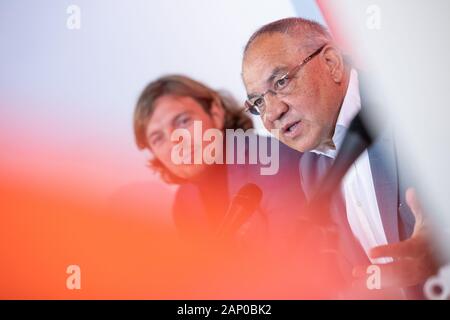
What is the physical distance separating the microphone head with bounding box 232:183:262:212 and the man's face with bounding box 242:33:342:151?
275 millimetres


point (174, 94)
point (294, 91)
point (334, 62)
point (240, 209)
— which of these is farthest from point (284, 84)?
point (240, 209)

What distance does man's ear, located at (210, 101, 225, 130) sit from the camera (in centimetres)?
251

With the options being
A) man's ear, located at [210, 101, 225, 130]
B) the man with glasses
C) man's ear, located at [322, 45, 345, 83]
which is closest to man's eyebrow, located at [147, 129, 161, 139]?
man's ear, located at [210, 101, 225, 130]

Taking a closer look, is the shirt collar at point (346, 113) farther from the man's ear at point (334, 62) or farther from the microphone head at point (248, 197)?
the microphone head at point (248, 197)

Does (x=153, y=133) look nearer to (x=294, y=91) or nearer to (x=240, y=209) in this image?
(x=240, y=209)

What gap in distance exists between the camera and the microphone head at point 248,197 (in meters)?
2.53

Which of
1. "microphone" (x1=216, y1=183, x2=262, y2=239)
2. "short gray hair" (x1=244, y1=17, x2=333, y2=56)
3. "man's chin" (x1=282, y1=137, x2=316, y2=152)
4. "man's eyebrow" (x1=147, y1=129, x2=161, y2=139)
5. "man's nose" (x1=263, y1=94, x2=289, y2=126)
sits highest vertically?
"short gray hair" (x1=244, y1=17, x2=333, y2=56)

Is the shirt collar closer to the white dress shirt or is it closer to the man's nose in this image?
the white dress shirt

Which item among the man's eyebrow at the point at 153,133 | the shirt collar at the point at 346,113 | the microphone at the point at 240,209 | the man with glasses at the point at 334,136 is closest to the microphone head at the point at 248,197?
the microphone at the point at 240,209

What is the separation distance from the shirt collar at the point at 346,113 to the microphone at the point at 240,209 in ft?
1.15

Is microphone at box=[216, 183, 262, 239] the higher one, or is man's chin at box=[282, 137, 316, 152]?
man's chin at box=[282, 137, 316, 152]

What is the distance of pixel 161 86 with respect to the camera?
2.49 meters

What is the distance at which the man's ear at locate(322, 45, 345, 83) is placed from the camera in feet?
8.08

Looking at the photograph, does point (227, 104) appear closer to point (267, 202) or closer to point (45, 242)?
point (267, 202)
